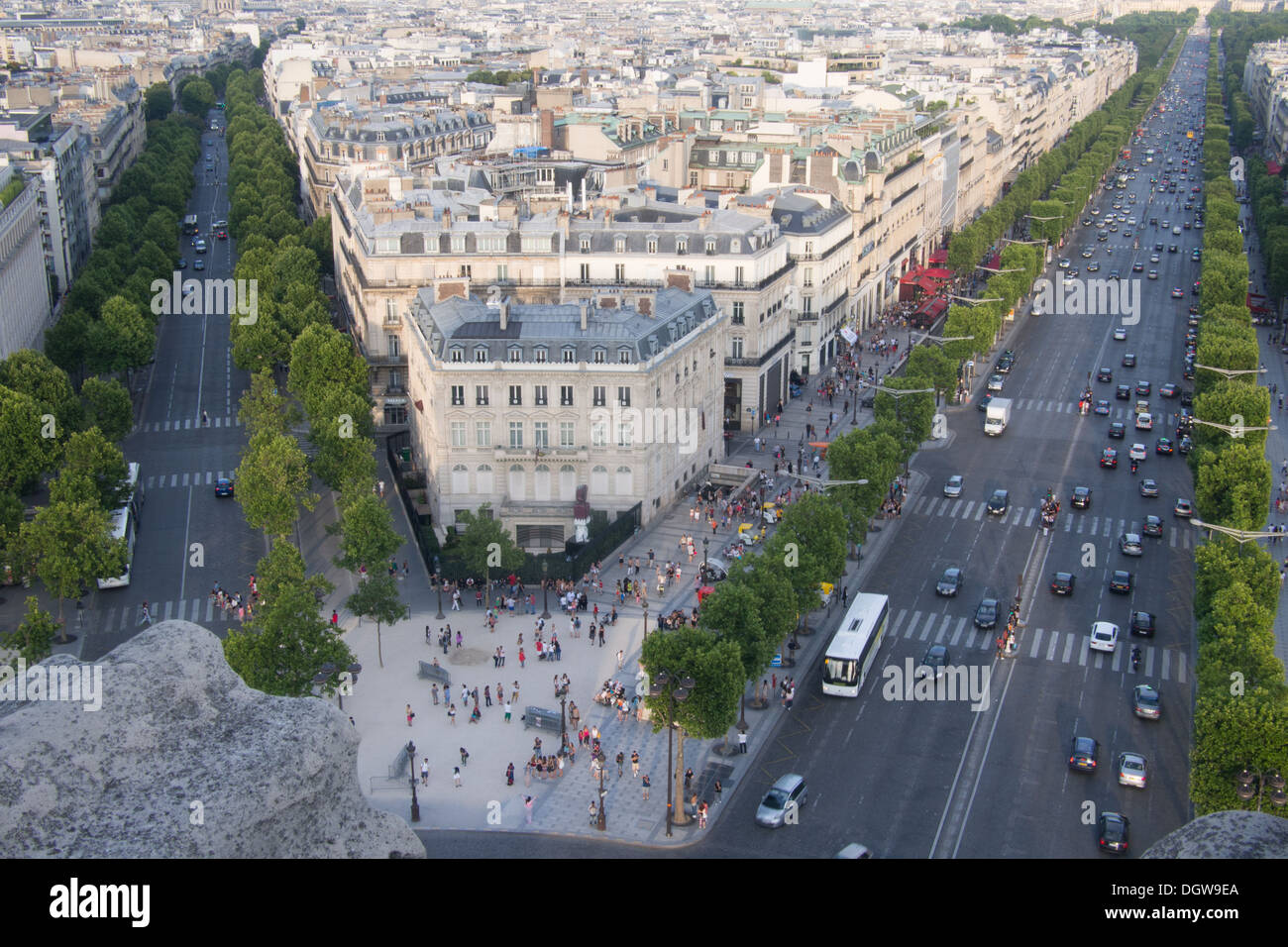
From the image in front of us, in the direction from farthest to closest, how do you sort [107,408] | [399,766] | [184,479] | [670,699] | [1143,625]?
1. [184,479]
2. [107,408]
3. [1143,625]
4. [399,766]
5. [670,699]

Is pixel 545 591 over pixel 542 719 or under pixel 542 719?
over

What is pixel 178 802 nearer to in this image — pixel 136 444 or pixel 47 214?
pixel 136 444

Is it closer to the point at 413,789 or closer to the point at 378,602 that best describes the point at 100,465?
the point at 378,602

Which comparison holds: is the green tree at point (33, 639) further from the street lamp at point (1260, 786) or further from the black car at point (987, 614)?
the street lamp at point (1260, 786)

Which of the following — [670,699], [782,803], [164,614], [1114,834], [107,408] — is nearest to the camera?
[1114,834]

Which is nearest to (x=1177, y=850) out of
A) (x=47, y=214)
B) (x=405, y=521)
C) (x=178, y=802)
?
(x=178, y=802)

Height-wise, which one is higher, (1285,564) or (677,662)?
(677,662)

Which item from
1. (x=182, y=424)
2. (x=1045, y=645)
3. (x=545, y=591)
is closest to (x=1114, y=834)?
(x=1045, y=645)
